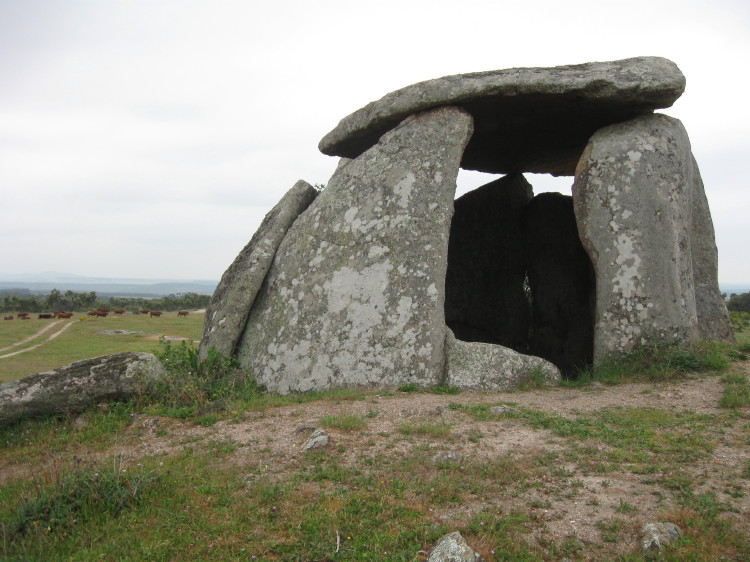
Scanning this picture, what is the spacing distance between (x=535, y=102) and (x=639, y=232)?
9.19 ft

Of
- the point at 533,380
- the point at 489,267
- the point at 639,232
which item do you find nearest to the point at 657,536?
the point at 533,380

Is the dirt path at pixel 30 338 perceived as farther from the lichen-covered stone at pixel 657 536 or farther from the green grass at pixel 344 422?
the lichen-covered stone at pixel 657 536

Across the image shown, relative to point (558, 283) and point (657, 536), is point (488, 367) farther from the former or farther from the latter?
point (558, 283)

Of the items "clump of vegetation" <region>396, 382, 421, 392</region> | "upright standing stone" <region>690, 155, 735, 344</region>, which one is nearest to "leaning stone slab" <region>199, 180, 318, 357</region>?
"clump of vegetation" <region>396, 382, 421, 392</region>

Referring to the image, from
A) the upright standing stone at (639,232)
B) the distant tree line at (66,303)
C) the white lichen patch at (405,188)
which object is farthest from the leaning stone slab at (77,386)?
the distant tree line at (66,303)

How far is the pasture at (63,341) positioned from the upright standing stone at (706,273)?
1042 cm

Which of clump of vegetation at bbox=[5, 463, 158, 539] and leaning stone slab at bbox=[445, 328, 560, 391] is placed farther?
leaning stone slab at bbox=[445, 328, 560, 391]

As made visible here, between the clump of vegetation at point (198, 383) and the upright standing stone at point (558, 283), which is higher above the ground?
the upright standing stone at point (558, 283)

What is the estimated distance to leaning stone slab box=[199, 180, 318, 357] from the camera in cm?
974

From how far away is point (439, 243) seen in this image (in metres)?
9.28

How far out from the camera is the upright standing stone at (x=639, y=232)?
29.8 ft

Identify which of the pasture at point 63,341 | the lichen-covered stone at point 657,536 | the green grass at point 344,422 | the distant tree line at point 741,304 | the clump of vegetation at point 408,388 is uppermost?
the distant tree line at point 741,304

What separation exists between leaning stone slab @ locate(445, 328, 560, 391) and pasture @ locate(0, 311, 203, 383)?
19.6 feet

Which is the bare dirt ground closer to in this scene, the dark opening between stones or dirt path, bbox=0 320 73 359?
the dark opening between stones
